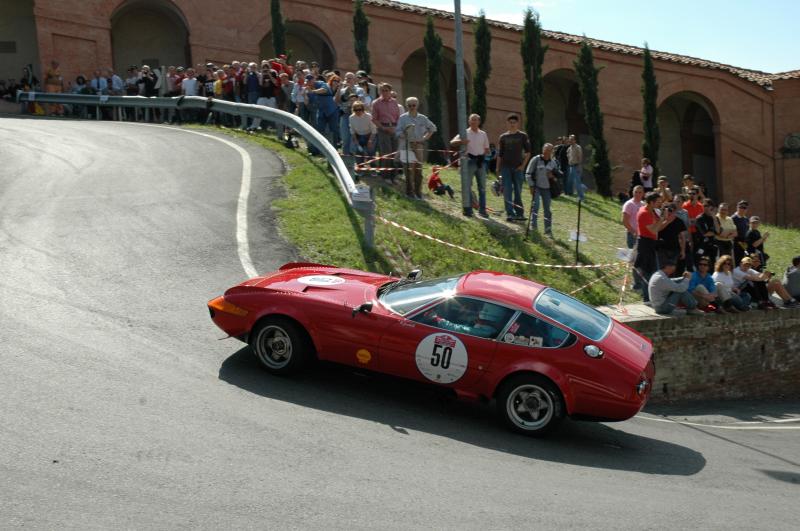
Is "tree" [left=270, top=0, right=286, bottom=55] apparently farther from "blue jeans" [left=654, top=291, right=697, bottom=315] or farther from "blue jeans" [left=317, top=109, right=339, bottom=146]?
"blue jeans" [left=654, top=291, right=697, bottom=315]

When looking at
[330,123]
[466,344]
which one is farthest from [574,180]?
[466,344]

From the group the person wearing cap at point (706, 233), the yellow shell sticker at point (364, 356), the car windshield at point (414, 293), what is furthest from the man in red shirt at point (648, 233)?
the yellow shell sticker at point (364, 356)

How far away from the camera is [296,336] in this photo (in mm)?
9789

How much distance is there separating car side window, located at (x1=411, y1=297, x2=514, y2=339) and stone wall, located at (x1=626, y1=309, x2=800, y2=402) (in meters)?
5.07

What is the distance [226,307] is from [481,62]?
28.6 meters

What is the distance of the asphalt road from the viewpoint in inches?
271

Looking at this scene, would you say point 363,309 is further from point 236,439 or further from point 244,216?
point 244,216

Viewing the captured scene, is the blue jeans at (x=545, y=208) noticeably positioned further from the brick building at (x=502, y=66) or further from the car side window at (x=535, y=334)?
the brick building at (x=502, y=66)

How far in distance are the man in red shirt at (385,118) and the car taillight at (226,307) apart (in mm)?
8838

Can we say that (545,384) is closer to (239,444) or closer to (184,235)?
(239,444)

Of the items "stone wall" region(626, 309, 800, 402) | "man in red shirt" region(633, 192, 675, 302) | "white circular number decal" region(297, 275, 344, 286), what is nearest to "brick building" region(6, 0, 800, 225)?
"stone wall" region(626, 309, 800, 402)

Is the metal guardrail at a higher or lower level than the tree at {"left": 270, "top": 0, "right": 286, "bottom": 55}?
lower

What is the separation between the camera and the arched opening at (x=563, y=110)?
140ft

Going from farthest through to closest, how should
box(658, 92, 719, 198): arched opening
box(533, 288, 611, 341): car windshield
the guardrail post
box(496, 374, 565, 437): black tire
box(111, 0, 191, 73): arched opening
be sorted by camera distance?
box(658, 92, 719, 198): arched opening
box(111, 0, 191, 73): arched opening
the guardrail post
box(533, 288, 611, 341): car windshield
box(496, 374, 565, 437): black tire
